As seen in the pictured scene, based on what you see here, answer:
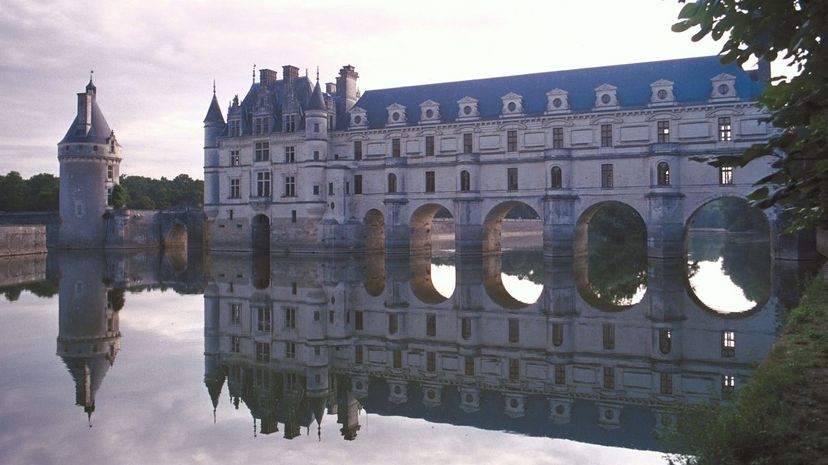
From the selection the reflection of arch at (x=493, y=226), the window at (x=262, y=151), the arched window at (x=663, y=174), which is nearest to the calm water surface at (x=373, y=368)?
the arched window at (x=663, y=174)

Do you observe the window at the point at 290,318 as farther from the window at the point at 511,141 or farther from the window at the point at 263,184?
the window at the point at 263,184

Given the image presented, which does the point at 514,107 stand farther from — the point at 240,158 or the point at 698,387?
the point at 698,387

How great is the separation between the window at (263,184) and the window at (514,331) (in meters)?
31.4

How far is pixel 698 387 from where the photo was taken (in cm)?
995

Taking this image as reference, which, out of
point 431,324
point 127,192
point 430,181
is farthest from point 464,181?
point 127,192

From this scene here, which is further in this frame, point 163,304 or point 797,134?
point 163,304

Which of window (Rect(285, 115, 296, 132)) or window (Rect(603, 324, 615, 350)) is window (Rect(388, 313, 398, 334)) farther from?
window (Rect(285, 115, 296, 132))

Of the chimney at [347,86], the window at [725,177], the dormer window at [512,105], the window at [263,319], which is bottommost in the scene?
the window at [263,319]

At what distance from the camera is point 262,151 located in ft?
148

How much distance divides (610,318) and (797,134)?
12825 millimetres

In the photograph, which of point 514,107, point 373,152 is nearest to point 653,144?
point 514,107

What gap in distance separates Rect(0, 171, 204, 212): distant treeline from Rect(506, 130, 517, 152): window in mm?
36282

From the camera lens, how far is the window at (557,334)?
13477 millimetres

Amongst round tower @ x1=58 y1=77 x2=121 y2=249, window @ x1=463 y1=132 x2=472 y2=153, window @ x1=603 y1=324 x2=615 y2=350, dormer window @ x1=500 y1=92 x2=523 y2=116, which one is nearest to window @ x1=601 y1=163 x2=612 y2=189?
dormer window @ x1=500 y1=92 x2=523 y2=116
